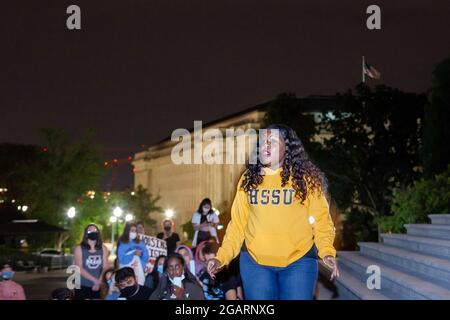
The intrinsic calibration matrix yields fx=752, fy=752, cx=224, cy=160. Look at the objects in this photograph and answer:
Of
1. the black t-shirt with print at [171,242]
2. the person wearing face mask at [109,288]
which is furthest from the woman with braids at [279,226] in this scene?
the black t-shirt with print at [171,242]

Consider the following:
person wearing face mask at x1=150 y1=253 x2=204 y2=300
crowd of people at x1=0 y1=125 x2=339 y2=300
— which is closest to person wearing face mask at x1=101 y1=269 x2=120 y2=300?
person wearing face mask at x1=150 y1=253 x2=204 y2=300

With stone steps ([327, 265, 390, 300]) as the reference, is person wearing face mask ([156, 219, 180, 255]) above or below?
above

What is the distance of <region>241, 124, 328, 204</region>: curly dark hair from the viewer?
5141mm

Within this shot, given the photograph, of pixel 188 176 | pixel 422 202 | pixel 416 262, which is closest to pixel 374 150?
pixel 422 202

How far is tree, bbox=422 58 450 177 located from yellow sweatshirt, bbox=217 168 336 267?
1647cm

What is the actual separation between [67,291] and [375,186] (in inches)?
1307

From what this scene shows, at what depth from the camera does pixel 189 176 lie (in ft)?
432

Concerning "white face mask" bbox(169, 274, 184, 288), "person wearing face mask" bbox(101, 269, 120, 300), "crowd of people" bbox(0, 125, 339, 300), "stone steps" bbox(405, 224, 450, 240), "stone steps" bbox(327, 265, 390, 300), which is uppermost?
"crowd of people" bbox(0, 125, 339, 300)

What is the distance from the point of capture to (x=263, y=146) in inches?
208

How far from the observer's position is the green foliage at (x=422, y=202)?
17661 mm

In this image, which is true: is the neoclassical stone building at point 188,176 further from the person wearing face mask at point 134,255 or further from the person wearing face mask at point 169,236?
the person wearing face mask at point 134,255

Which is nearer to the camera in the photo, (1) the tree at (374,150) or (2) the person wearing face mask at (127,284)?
(2) the person wearing face mask at (127,284)

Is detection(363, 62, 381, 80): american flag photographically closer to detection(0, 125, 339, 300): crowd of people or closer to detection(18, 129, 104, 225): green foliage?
detection(18, 129, 104, 225): green foliage

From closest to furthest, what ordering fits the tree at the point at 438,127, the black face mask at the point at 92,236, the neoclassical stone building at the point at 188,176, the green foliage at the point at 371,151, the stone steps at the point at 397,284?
the stone steps at the point at 397,284 < the black face mask at the point at 92,236 < the tree at the point at 438,127 < the green foliage at the point at 371,151 < the neoclassical stone building at the point at 188,176
